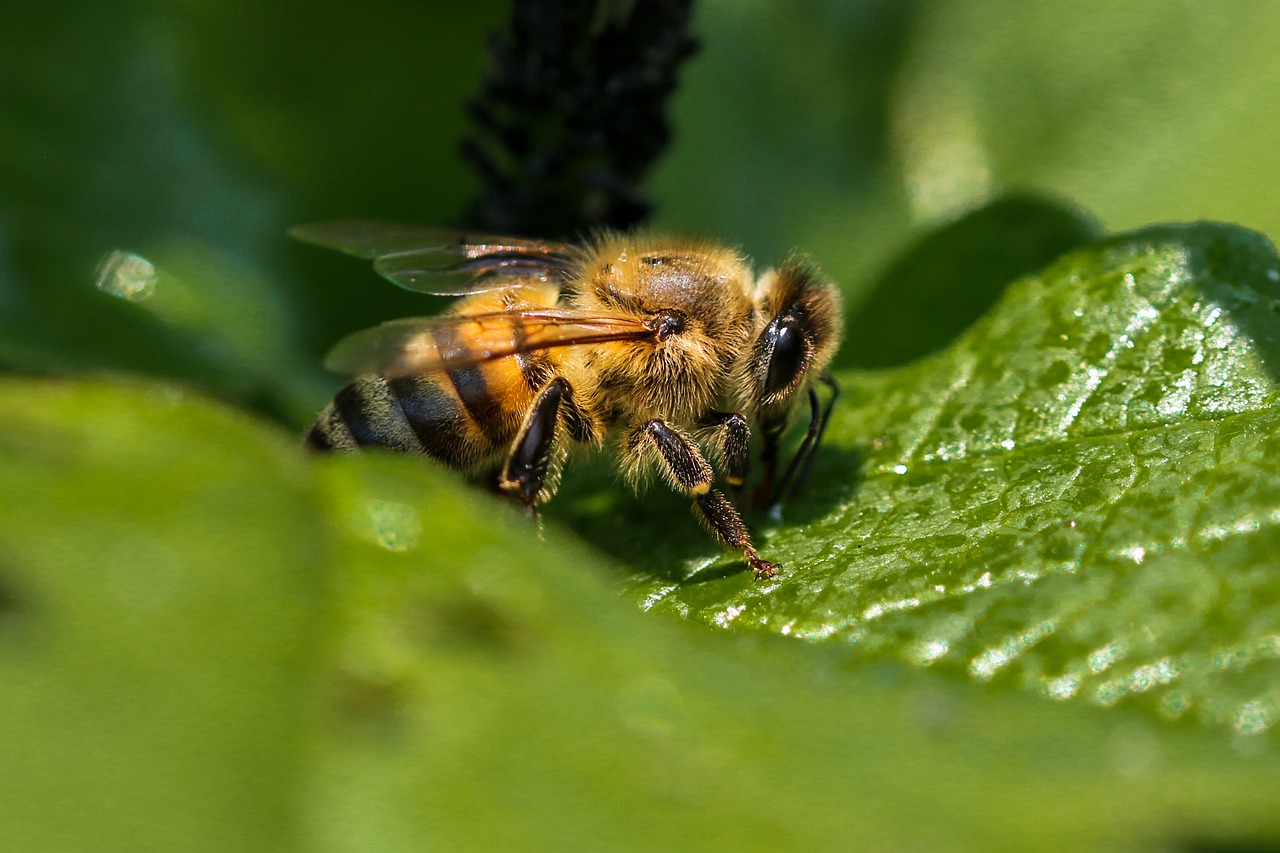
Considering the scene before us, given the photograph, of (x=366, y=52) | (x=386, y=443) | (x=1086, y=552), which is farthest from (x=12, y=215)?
(x=1086, y=552)

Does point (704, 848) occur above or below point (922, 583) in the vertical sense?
below

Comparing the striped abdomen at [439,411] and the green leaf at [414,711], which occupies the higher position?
the striped abdomen at [439,411]

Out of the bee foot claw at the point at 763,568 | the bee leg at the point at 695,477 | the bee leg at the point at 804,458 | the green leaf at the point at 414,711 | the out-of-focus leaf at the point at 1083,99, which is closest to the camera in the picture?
the green leaf at the point at 414,711

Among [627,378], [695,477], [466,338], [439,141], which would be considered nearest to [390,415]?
[466,338]

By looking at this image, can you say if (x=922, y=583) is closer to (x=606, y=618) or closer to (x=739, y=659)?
(x=739, y=659)

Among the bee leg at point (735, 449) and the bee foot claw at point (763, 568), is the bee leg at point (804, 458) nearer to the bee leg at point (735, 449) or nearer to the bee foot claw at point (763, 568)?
the bee leg at point (735, 449)

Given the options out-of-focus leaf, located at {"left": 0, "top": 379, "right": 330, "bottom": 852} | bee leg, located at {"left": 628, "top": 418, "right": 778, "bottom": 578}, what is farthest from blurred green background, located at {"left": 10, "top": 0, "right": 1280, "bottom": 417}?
out-of-focus leaf, located at {"left": 0, "top": 379, "right": 330, "bottom": 852}

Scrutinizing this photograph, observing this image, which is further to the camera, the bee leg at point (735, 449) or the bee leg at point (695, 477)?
the bee leg at point (735, 449)

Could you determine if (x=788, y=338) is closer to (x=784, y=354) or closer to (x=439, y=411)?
(x=784, y=354)

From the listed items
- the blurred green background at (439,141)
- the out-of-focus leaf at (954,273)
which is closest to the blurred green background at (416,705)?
the out-of-focus leaf at (954,273)
